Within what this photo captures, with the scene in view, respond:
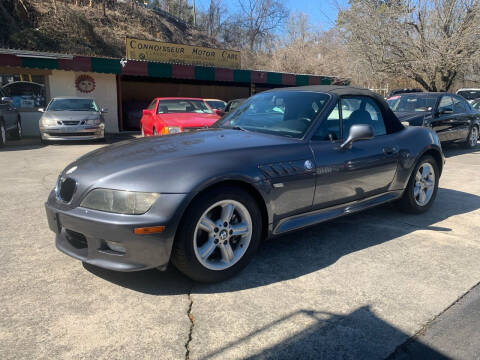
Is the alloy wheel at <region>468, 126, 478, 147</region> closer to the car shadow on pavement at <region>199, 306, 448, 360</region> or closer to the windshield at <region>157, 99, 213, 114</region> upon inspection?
the windshield at <region>157, 99, 213, 114</region>

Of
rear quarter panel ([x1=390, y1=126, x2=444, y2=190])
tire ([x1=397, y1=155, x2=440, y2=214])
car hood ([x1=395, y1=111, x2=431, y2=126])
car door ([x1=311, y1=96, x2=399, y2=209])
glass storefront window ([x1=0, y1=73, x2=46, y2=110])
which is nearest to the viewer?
car door ([x1=311, y1=96, x2=399, y2=209])

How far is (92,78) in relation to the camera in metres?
16.2

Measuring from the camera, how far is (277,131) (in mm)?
3545

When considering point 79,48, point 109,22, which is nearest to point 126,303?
point 79,48

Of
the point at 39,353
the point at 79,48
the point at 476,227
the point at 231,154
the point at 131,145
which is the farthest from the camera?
the point at 79,48

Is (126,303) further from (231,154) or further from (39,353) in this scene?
(231,154)

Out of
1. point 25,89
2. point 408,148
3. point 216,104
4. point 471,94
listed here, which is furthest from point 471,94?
point 25,89

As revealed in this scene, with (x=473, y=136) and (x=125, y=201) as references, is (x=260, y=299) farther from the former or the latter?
(x=473, y=136)

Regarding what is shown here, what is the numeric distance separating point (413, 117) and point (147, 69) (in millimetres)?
11429

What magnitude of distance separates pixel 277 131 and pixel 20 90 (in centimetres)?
1406

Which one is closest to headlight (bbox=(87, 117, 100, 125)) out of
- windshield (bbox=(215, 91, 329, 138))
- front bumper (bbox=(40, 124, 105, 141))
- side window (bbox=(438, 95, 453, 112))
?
front bumper (bbox=(40, 124, 105, 141))

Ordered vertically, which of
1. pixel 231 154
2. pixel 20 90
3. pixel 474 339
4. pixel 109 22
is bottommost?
pixel 474 339

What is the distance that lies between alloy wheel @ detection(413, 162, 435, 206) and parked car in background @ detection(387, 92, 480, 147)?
4.13 m

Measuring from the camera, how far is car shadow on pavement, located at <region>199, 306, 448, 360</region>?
2.11m
